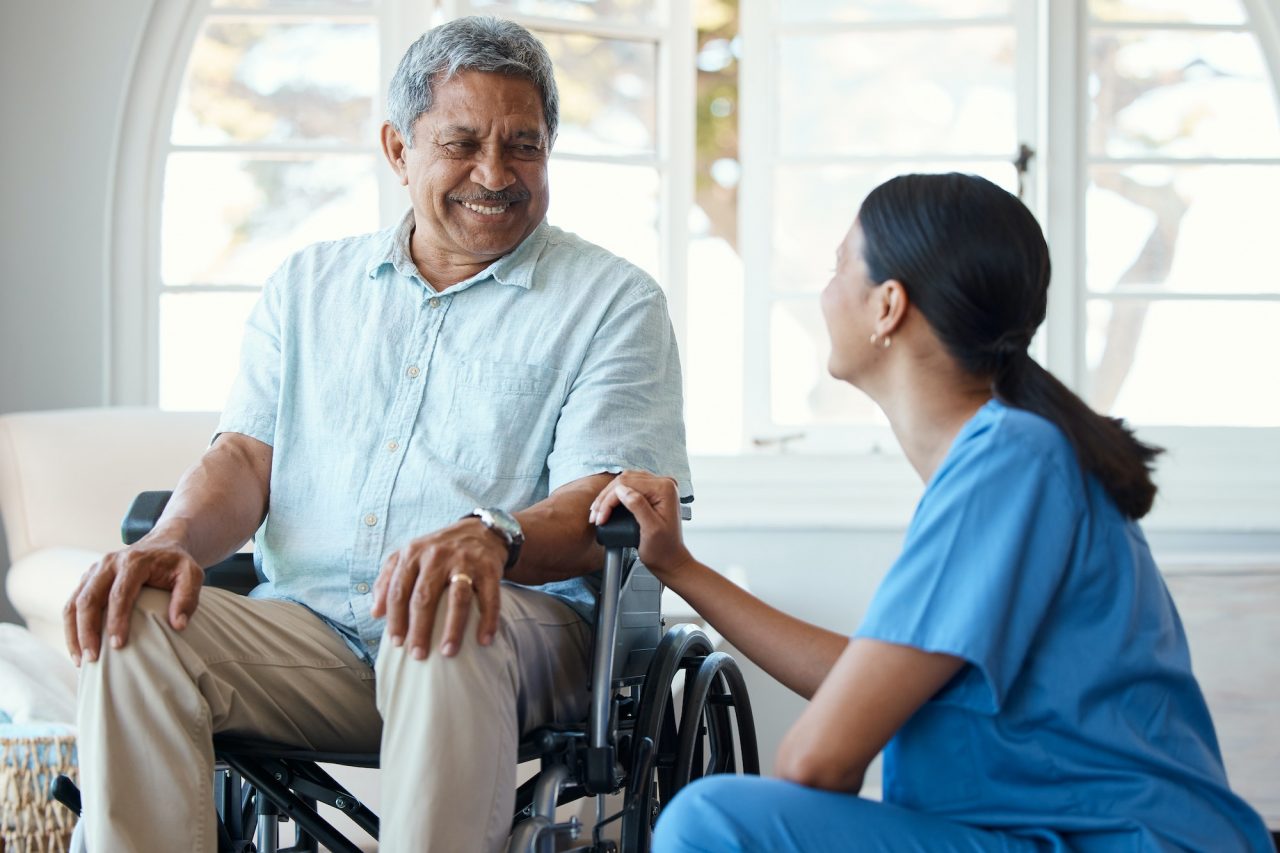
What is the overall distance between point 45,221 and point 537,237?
1967 millimetres

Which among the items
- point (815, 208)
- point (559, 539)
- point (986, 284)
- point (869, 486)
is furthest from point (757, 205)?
point (986, 284)

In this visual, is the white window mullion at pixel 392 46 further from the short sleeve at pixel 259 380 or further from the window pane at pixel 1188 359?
the window pane at pixel 1188 359

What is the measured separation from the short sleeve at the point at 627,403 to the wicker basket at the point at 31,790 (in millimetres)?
1006

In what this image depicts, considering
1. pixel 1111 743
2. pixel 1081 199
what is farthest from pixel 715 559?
pixel 1111 743

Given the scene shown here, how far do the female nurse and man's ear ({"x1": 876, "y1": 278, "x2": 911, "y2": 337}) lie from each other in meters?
0.07

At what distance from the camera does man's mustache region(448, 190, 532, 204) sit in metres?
1.94

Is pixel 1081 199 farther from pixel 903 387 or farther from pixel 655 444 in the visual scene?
pixel 903 387

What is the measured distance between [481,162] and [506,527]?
1.99ft

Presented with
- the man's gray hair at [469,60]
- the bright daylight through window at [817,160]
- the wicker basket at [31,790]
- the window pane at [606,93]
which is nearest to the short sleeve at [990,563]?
the man's gray hair at [469,60]

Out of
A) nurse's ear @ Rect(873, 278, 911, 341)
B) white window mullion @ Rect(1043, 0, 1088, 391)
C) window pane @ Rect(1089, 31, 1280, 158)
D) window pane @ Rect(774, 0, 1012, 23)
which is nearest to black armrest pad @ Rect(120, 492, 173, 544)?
nurse's ear @ Rect(873, 278, 911, 341)

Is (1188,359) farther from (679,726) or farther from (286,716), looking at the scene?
(286,716)

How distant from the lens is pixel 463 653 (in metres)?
1.44

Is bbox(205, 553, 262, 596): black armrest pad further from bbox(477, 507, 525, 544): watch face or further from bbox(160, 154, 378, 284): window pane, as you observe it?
bbox(160, 154, 378, 284): window pane

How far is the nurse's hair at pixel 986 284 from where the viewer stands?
4.20ft
